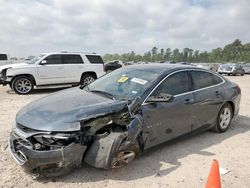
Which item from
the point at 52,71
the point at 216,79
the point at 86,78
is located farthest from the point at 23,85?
the point at 216,79

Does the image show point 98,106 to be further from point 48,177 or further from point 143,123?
point 48,177

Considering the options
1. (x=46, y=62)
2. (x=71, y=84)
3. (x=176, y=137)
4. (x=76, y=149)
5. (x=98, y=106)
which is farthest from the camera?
(x=71, y=84)

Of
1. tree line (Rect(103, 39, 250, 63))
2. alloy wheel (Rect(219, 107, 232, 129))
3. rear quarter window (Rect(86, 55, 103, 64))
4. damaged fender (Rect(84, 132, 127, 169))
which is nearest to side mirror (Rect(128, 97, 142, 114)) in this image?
damaged fender (Rect(84, 132, 127, 169))

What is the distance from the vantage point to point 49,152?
3061 millimetres

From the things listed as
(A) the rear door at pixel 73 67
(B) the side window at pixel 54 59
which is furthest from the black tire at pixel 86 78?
(B) the side window at pixel 54 59

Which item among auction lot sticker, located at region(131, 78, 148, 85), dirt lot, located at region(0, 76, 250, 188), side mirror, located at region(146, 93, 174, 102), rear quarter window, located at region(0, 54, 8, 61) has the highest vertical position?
rear quarter window, located at region(0, 54, 8, 61)

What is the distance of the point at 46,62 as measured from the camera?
1115 centimetres

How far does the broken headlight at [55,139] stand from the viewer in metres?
3.10

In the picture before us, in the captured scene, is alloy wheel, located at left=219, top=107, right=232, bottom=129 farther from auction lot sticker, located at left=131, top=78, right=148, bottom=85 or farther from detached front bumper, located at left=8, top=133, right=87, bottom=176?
detached front bumper, located at left=8, top=133, right=87, bottom=176

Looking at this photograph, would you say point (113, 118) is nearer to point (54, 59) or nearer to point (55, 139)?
point (55, 139)

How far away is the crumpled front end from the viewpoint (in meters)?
3.07

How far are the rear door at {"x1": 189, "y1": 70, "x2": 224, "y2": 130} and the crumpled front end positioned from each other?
2.40m

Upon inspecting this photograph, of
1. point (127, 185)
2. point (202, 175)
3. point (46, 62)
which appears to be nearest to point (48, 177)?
point (127, 185)

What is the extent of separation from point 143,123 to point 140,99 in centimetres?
36
